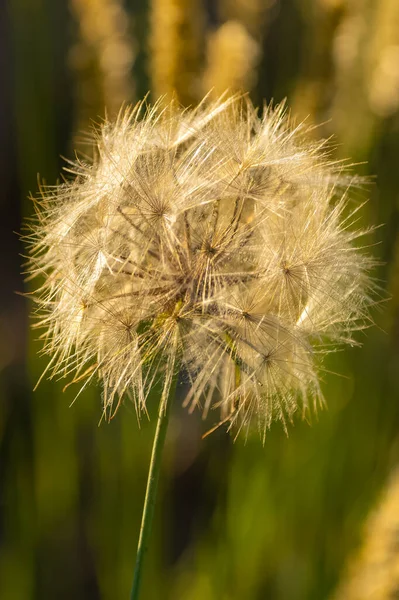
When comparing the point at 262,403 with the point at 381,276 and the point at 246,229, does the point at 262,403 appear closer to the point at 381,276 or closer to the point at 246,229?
the point at 246,229

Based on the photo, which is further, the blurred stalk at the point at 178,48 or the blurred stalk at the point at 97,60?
the blurred stalk at the point at 97,60

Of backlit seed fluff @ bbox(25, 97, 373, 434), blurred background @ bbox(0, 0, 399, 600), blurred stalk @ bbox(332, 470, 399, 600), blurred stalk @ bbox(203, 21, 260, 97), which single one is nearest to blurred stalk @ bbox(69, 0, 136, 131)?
blurred background @ bbox(0, 0, 399, 600)

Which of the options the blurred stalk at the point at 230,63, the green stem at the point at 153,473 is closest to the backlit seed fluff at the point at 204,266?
the green stem at the point at 153,473

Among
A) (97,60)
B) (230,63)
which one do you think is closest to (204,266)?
(230,63)

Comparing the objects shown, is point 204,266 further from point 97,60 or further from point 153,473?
point 97,60

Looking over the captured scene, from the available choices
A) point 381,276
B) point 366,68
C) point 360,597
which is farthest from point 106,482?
point 366,68

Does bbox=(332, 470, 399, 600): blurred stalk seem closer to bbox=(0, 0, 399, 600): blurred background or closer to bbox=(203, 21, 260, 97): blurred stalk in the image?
bbox=(0, 0, 399, 600): blurred background

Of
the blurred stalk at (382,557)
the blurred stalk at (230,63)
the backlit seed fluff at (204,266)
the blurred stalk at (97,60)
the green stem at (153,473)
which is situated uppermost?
the blurred stalk at (97,60)

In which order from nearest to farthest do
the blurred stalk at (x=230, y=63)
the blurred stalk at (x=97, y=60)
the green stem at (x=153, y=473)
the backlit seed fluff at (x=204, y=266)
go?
the green stem at (x=153, y=473), the backlit seed fluff at (x=204, y=266), the blurred stalk at (x=230, y=63), the blurred stalk at (x=97, y=60)

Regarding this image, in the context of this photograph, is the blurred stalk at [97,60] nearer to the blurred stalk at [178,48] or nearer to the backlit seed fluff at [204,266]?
the blurred stalk at [178,48]
